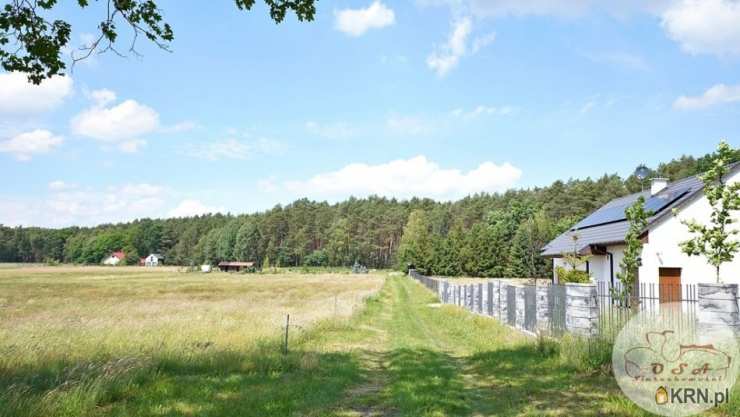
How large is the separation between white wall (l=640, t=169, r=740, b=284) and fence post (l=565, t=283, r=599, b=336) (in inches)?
467

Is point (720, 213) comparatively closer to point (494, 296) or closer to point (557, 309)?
point (557, 309)

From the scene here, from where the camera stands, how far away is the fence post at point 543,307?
549 inches

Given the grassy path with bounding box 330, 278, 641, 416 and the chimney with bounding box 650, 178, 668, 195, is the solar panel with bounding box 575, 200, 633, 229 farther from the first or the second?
the grassy path with bounding box 330, 278, 641, 416

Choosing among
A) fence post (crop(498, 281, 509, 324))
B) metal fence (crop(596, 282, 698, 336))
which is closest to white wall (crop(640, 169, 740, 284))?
fence post (crop(498, 281, 509, 324))

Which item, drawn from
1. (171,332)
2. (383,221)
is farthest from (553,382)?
(383,221)

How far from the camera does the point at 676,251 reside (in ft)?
70.8

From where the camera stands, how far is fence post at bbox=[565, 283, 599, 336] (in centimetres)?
1122

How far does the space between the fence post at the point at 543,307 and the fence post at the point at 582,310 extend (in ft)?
6.94

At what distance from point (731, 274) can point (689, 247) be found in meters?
11.9

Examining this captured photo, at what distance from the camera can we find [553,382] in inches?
346

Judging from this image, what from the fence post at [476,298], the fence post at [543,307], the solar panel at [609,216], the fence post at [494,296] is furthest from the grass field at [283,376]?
the solar panel at [609,216]

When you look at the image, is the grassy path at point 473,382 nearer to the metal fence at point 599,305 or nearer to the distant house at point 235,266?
the metal fence at point 599,305

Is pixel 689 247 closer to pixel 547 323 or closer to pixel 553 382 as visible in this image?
pixel 547 323

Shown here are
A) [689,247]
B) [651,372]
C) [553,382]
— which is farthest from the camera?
[689,247]
